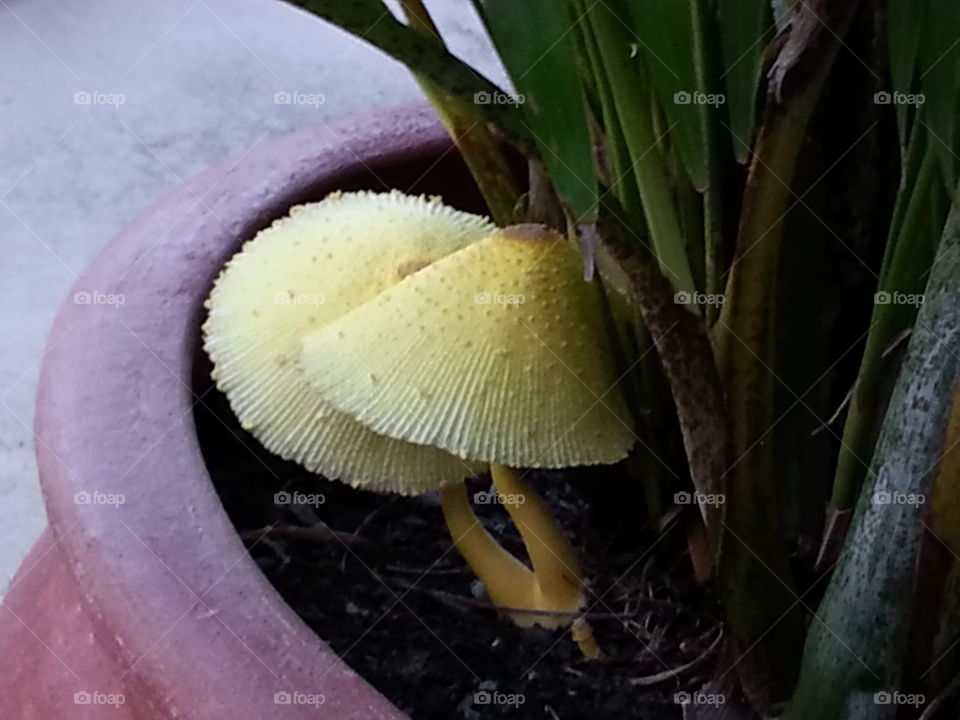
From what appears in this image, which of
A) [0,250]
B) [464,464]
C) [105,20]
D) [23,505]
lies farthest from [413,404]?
[105,20]

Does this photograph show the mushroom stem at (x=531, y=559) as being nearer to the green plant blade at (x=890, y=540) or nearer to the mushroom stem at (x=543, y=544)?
the mushroom stem at (x=543, y=544)

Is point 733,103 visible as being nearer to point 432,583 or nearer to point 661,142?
point 661,142

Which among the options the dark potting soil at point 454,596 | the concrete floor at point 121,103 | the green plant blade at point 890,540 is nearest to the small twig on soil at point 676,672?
the dark potting soil at point 454,596

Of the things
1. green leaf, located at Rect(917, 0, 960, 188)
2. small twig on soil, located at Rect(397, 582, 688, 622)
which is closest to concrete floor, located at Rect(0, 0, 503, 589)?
small twig on soil, located at Rect(397, 582, 688, 622)

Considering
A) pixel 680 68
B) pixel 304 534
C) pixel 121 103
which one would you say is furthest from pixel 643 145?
pixel 121 103

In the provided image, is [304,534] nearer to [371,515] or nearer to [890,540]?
[371,515]
